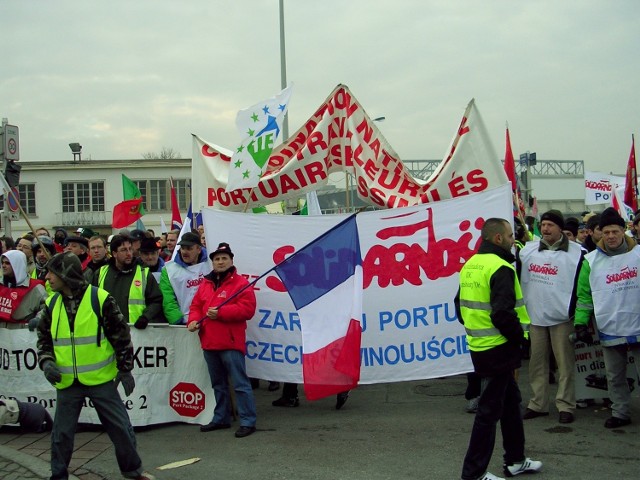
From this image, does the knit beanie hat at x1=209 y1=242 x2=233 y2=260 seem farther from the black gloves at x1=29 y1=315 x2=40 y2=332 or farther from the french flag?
the black gloves at x1=29 y1=315 x2=40 y2=332

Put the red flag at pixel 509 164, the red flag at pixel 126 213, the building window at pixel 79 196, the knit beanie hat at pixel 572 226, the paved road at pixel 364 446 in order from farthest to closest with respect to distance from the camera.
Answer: the building window at pixel 79 196
the red flag at pixel 126 213
the knit beanie hat at pixel 572 226
the red flag at pixel 509 164
the paved road at pixel 364 446

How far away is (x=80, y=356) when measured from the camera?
518 centimetres

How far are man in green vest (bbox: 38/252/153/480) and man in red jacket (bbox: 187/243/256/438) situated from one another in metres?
1.45

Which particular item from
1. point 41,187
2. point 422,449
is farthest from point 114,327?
point 41,187

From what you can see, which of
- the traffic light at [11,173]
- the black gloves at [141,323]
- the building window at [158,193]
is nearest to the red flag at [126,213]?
the traffic light at [11,173]

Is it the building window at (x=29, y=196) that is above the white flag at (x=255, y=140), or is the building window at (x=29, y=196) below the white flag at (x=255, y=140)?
above

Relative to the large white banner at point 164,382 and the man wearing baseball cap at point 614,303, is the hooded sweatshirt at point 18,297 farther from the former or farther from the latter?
the man wearing baseball cap at point 614,303

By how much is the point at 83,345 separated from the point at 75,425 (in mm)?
603

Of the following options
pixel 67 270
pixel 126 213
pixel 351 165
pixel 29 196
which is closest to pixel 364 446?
pixel 67 270

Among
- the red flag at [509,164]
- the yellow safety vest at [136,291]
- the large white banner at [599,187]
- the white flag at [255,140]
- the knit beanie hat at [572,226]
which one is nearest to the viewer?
the yellow safety vest at [136,291]

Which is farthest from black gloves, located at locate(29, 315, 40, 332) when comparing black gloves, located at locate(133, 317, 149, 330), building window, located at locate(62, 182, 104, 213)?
building window, located at locate(62, 182, 104, 213)

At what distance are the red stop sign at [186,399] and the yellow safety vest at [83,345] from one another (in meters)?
1.87

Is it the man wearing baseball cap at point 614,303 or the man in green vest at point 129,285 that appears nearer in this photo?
the man wearing baseball cap at point 614,303

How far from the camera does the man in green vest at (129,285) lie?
278 inches
